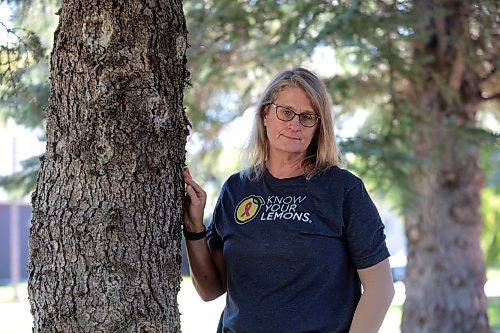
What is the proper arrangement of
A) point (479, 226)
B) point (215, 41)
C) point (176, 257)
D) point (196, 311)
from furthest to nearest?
1. point (196, 311)
2. point (479, 226)
3. point (215, 41)
4. point (176, 257)

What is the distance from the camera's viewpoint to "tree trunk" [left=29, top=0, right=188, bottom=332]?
2412 millimetres

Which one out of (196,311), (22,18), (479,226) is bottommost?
(196,311)

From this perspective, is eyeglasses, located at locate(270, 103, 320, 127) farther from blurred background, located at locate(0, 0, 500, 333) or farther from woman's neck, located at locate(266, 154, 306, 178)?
blurred background, located at locate(0, 0, 500, 333)

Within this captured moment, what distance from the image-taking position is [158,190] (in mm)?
2533

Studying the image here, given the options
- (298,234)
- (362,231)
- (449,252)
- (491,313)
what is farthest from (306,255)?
(491,313)

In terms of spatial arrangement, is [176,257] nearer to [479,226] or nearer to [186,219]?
[186,219]

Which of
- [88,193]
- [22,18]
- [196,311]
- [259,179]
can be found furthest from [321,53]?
[196,311]

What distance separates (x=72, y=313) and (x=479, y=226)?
7.28 metres

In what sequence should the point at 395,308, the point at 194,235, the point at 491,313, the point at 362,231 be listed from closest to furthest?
the point at 362,231 < the point at 194,235 < the point at 491,313 < the point at 395,308

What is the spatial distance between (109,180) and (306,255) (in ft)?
2.30

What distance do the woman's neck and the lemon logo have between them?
0.12 meters

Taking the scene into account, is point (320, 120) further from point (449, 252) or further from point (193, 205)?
point (449, 252)

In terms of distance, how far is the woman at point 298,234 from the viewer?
246cm

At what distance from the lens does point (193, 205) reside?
2699 millimetres
